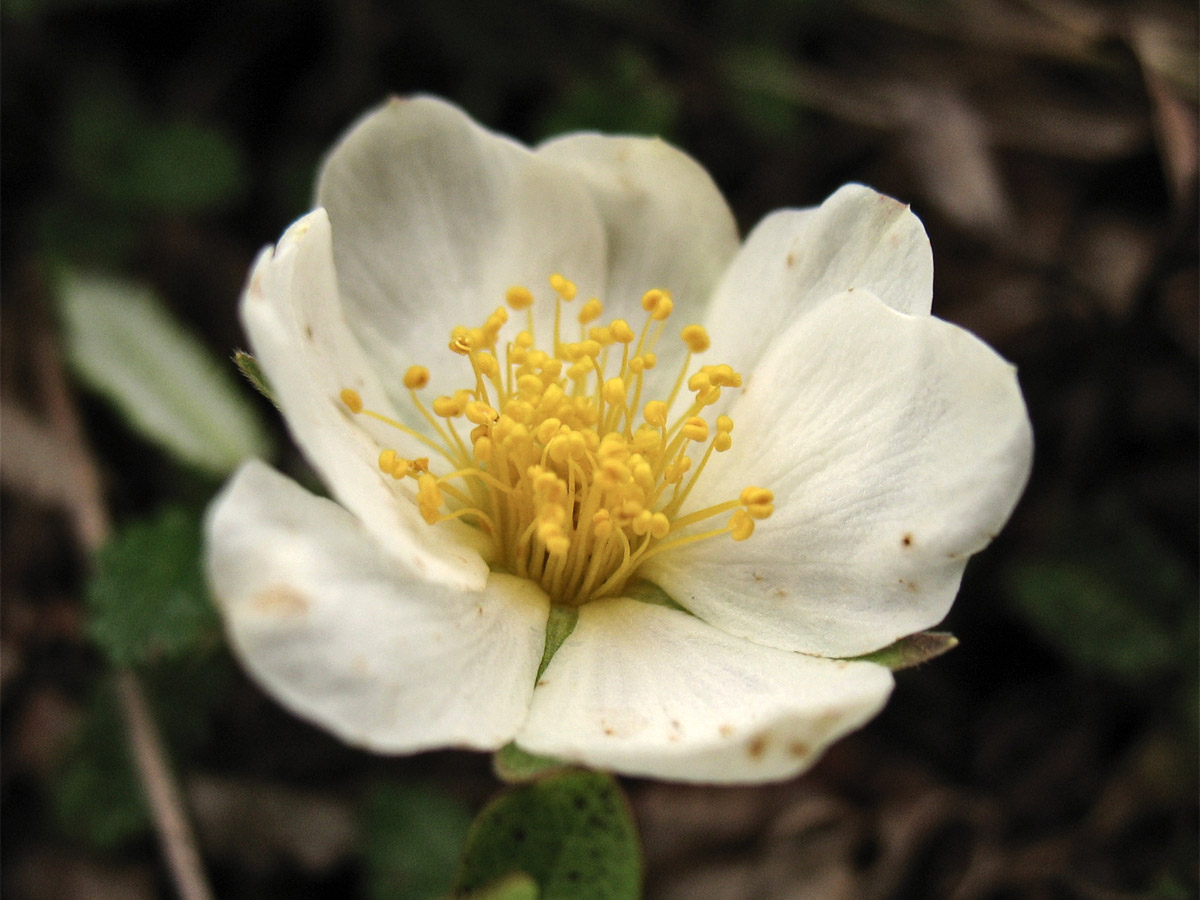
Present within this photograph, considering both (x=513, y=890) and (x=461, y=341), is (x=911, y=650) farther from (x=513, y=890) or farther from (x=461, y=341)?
(x=461, y=341)

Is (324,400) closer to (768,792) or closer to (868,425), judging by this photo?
(868,425)

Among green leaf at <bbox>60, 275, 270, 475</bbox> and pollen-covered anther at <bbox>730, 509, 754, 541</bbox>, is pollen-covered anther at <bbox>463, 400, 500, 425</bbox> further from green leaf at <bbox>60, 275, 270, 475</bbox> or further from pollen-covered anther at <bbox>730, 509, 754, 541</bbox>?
green leaf at <bbox>60, 275, 270, 475</bbox>

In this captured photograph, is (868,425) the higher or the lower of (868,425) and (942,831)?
the higher

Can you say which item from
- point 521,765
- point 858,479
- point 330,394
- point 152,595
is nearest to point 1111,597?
point 858,479

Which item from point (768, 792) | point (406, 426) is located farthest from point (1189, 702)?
point (406, 426)

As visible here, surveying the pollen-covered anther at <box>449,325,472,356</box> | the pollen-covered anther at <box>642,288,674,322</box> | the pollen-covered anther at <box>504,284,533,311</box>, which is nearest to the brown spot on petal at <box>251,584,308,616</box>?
the pollen-covered anther at <box>449,325,472,356</box>

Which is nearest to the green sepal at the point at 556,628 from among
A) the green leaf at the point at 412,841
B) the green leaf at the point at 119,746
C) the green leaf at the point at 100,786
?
the green leaf at the point at 412,841
